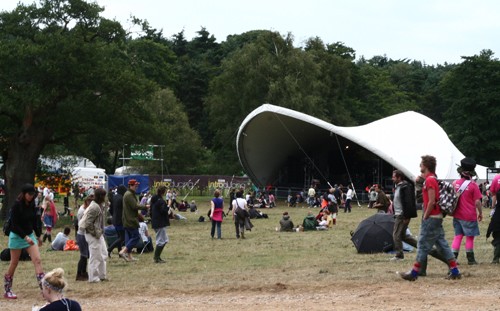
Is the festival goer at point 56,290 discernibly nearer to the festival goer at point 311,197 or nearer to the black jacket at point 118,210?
the black jacket at point 118,210

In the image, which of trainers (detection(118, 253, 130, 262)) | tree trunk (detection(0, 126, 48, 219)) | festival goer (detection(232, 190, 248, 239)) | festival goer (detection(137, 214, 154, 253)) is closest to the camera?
trainers (detection(118, 253, 130, 262))

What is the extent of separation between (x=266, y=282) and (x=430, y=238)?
7.57 ft

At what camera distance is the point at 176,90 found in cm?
8144

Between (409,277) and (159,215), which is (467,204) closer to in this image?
(409,277)

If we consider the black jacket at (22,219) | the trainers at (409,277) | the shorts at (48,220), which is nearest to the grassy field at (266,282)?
the trainers at (409,277)

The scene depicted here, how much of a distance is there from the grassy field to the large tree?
47.1 ft

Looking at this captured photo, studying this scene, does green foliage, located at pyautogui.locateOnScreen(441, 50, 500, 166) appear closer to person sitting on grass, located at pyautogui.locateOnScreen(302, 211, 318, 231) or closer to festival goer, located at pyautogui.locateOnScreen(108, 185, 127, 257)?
person sitting on grass, located at pyautogui.locateOnScreen(302, 211, 318, 231)

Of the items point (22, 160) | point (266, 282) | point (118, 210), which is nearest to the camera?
point (266, 282)

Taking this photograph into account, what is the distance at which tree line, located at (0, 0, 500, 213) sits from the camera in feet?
102

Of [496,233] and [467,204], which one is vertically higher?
[467,204]

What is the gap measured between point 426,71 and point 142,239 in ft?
331

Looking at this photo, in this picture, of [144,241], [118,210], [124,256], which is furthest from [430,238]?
[144,241]

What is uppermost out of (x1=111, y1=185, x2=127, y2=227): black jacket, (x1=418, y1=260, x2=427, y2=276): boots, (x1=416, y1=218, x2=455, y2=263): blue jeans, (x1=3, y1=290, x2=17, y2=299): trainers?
(x1=111, y1=185, x2=127, y2=227): black jacket

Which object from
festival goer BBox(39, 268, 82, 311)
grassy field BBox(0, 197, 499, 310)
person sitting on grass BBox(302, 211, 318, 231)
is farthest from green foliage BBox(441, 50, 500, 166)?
festival goer BBox(39, 268, 82, 311)
